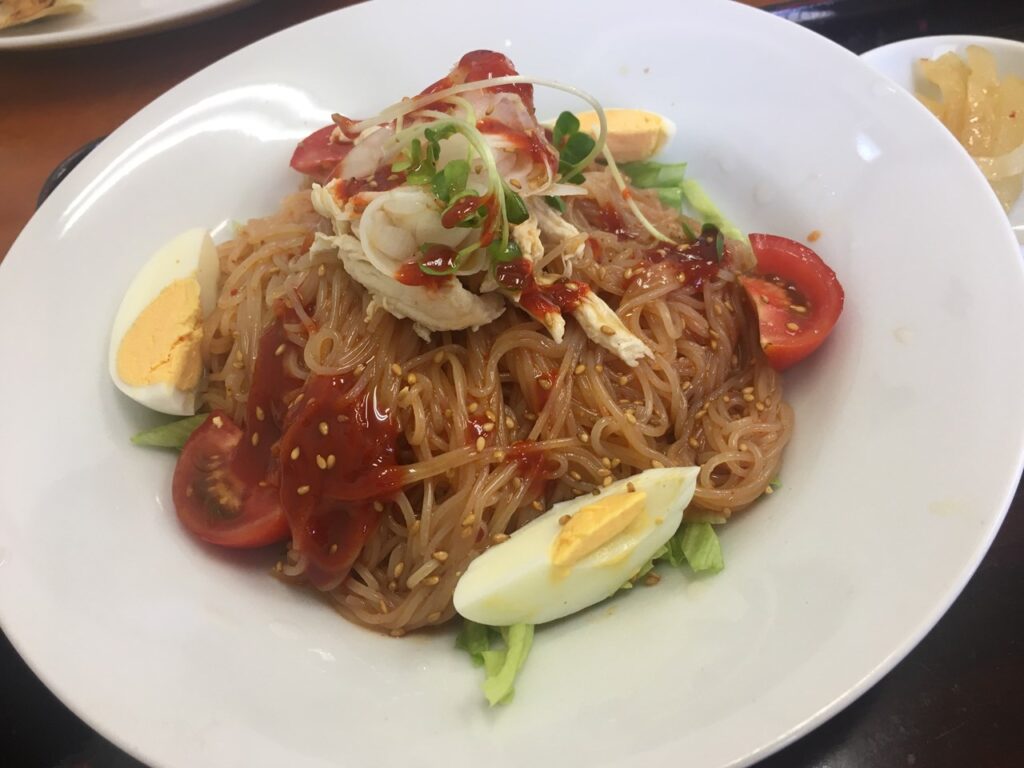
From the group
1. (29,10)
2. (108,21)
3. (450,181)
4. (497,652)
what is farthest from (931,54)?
(29,10)

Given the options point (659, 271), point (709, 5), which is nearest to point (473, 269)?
point (659, 271)

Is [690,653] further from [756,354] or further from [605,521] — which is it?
[756,354]

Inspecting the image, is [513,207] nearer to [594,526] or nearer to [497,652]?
[594,526]

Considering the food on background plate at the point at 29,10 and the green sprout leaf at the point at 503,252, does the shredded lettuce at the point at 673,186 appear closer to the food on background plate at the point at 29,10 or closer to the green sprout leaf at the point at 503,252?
the green sprout leaf at the point at 503,252

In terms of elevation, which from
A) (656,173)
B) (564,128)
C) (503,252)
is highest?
(564,128)

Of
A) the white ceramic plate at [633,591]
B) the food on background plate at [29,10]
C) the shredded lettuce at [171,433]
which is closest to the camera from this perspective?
the white ceramic plate at [633,591]

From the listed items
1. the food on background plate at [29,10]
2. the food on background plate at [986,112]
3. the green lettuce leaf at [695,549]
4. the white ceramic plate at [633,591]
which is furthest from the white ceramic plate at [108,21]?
the food on background plate at [986,112]

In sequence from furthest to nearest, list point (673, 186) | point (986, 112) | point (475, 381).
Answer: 1. point (986, 112)
2. point (673, 186)
3. point (475, 381)
